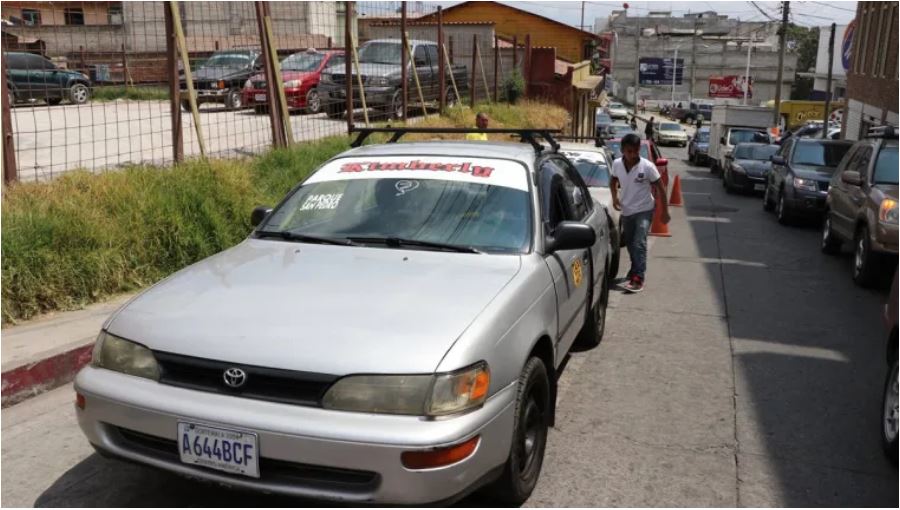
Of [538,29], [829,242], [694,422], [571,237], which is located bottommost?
[829,242]

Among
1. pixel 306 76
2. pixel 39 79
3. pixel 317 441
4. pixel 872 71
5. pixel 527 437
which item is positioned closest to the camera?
pixel 317 441

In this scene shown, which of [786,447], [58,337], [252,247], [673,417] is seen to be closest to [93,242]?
[58,337]

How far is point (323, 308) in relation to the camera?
11.3 feet

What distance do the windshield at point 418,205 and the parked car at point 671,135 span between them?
48.4 meters

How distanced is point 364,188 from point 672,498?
7.68 feet

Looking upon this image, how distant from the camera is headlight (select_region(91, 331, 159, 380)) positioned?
131 inches

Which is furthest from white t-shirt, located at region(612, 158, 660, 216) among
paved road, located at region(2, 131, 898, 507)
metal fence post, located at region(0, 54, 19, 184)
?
metal fence post, located at region(0, 54, 19, 184)

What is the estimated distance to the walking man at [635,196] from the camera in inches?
324

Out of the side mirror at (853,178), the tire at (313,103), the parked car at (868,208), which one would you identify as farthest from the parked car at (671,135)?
the side mirror at (853,178)

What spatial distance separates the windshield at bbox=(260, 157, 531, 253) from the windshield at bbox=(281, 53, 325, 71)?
41.9 ft

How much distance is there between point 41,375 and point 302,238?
196 centimetres

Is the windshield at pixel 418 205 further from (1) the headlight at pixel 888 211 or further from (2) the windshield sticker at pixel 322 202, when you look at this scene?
(1) the headlight at pixel 888 211

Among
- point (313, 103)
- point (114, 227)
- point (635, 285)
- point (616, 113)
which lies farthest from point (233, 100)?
point (616, 113)

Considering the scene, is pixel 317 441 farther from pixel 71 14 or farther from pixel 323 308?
pixel 71 14
